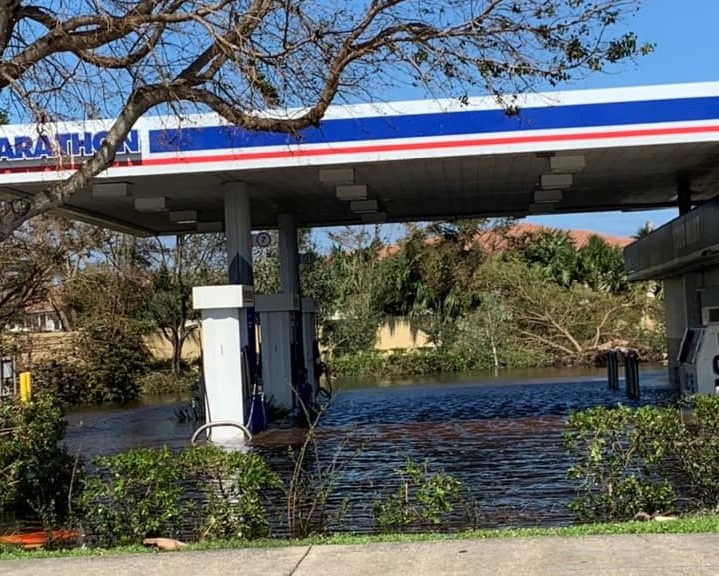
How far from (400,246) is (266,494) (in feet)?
106

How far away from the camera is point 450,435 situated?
1767cm

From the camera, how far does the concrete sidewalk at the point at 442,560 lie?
675 centimetres

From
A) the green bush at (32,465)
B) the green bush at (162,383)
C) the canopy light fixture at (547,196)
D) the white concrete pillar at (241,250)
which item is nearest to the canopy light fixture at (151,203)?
the white concrete pillar at (241,250)

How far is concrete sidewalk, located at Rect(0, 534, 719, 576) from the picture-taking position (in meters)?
6.75

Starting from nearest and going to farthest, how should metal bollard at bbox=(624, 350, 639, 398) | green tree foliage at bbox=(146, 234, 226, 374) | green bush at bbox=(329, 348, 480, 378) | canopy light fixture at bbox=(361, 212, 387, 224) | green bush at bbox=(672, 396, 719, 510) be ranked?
green bush at bbox=(672, 396, 719, 510), metal bollard at bbox=(624, 350, 639, 398), canopy light fixture at bbox=(361, 212, 387, 224), green tree foliage at bbox=(146, 234, 226, 374), green bush at bbox=(329, 348, 480, 378)

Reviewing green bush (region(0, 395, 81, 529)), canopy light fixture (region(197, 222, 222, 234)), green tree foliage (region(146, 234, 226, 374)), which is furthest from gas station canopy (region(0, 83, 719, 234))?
green tree foliage (region(146, 234, 226, 374))

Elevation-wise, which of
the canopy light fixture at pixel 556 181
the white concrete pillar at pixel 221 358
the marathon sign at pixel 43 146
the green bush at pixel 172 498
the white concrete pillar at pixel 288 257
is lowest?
the green bush at pixel 172 498

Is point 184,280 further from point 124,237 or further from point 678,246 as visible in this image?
point 678,246

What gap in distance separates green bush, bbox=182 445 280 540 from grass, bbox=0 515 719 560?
308 millimetres

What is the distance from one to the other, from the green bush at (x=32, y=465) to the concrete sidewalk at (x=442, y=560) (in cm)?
270

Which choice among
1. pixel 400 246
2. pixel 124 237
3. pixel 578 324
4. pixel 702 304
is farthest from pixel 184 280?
pixel 702 304

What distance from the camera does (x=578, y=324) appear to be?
126 ft

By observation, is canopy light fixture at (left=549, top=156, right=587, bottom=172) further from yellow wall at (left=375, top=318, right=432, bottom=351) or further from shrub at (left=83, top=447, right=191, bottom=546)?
yellow wall at (left=375, top=318, right=432, bottom=351)

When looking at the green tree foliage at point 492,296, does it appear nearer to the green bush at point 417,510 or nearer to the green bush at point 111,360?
the green bush at point 111,360
